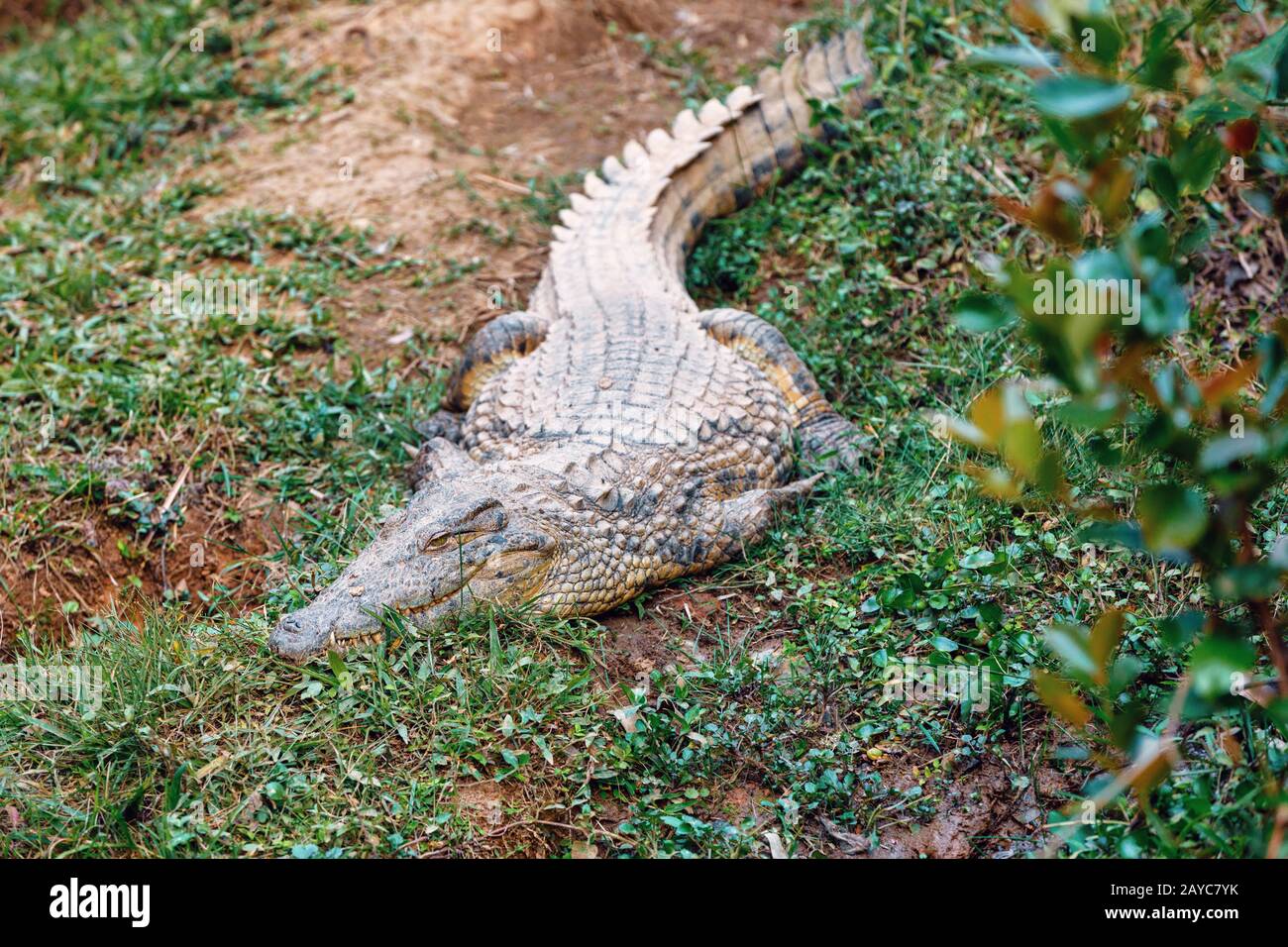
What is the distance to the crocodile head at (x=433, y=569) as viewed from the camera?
12.1 feet

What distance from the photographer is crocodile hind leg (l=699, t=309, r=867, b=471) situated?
4871mm

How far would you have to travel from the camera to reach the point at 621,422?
455 centimetres

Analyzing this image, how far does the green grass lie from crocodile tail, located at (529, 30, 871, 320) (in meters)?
0.20

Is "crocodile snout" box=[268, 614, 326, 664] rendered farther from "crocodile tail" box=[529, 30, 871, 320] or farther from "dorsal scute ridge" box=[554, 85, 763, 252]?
"dorsal scute ridge" box=[554, 85, 763, 252]

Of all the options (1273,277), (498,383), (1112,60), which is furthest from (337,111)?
(1112,60)

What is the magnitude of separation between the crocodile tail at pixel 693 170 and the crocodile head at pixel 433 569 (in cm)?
174

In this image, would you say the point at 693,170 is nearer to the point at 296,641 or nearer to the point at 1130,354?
the point at 296,641

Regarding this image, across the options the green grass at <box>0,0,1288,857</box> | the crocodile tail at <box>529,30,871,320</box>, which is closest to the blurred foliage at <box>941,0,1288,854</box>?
the green grass at <box>0,0,1288,857</box>

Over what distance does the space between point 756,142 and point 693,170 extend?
400 mm

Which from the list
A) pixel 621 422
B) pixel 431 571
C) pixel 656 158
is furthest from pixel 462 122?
pixel 431 571

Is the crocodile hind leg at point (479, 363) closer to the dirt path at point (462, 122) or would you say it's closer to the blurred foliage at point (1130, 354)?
the dirt path at point (462, 122)

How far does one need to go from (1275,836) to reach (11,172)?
7009mm

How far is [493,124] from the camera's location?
6.95m
